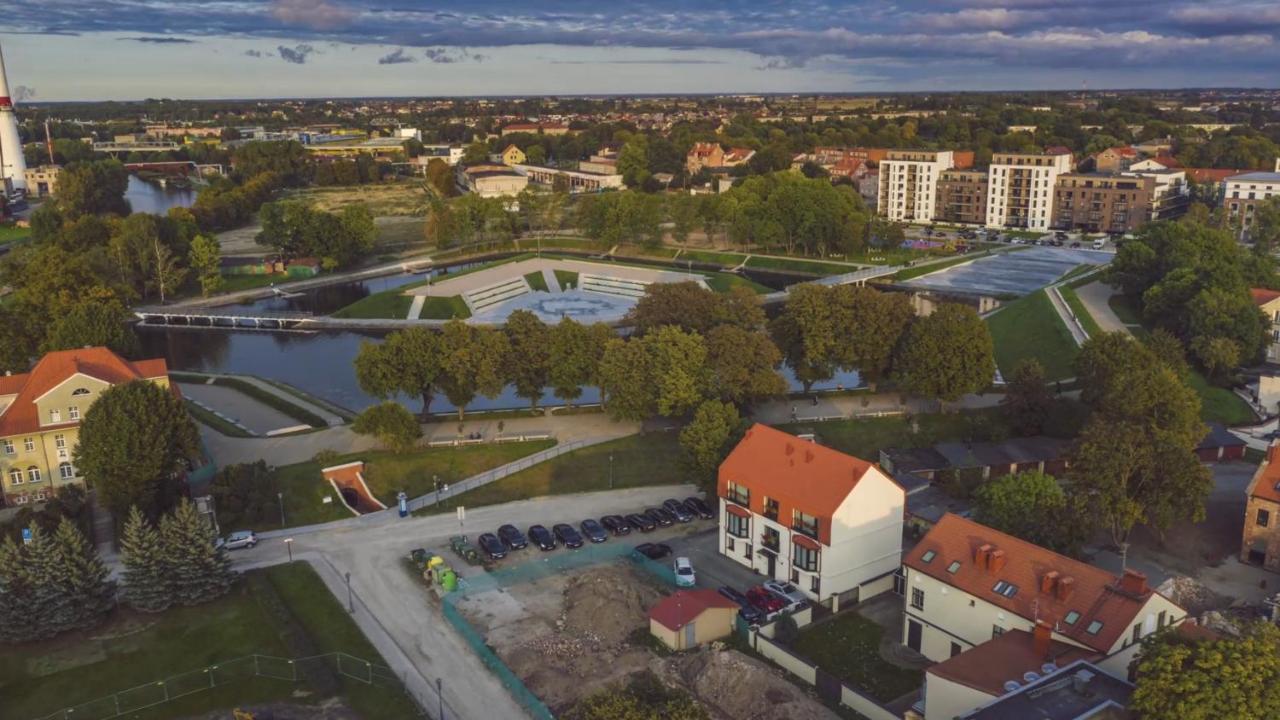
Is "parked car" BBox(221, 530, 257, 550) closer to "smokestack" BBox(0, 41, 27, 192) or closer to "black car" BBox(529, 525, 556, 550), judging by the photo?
"black car" BBox(529, 525, 556, 550)

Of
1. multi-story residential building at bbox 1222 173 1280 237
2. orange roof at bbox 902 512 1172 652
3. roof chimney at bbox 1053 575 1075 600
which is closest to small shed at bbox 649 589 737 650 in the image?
orange roof at bbox 902 512 1172 652

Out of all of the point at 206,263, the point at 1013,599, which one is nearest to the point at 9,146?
the point at 206,263

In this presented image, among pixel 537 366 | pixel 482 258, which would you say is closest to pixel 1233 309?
pixel 537 366

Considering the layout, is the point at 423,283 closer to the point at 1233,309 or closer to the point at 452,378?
the point at 452,378

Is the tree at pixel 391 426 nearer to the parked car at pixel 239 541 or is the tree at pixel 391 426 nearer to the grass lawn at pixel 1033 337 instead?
the parked car at pixel 239 541

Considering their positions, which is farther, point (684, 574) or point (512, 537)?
point (512, 537)

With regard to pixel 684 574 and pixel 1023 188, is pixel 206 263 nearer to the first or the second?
pixel 684 574
